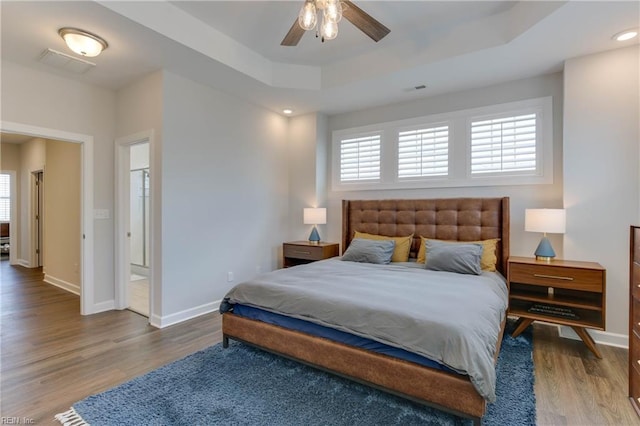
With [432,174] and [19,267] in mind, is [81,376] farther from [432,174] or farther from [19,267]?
[19,267]

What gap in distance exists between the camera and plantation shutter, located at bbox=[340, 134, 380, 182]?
4.63 metres

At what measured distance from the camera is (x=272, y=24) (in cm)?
308

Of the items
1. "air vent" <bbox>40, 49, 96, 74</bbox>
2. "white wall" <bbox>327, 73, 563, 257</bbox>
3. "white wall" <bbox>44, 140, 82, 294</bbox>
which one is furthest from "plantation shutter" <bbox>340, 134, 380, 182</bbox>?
"white wall" <bbox>44, 140, 82, 294</bbox>

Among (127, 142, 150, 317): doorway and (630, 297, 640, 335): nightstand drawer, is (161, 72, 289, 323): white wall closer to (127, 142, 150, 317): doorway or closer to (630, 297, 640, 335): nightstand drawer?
(127, 142, 150, 317): doorway

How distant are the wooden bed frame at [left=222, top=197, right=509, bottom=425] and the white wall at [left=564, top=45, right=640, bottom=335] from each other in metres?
0.69

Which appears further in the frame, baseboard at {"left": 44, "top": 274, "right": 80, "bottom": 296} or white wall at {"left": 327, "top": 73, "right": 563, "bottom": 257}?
baseboard at {"left": 44, "top": 274, "right": 80, "bottom": 296}

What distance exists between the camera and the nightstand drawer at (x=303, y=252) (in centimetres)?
446

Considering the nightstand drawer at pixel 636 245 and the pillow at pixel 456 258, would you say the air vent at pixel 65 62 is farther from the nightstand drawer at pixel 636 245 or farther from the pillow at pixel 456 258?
the nightstand drawer at pixel 636 245

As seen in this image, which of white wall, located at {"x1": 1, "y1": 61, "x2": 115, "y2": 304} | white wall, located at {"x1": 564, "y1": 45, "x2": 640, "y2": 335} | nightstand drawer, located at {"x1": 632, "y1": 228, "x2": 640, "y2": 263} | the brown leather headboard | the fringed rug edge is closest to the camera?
the fringed rug edge

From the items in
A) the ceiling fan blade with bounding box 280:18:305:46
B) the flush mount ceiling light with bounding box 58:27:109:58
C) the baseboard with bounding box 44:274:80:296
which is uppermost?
the flush mount ceiling light with bounding box 58:27:109:58

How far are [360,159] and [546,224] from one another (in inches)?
100.0

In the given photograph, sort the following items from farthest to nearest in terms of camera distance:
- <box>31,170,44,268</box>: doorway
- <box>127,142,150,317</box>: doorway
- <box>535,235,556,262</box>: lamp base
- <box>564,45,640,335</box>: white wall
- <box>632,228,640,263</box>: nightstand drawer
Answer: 1. <box>31,170,44,268</box>: doorway
2. <box>127,142,150,317</box>: doorway
3. <box>535,235,556,262</box>: lamp base
4. <box>564,45,640,335</box>: white wall
5. <box>632,228,640,263</box>: nightstand drawer

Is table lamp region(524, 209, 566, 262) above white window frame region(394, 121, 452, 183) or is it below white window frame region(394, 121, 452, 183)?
below

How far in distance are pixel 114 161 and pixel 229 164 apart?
1.49 metres
